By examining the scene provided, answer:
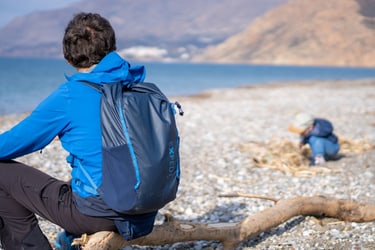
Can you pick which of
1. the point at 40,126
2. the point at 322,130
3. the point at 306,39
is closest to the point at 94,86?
the point at 40,126

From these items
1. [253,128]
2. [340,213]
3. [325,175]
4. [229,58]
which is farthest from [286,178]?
[229,58]

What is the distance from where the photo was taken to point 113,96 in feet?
9.29

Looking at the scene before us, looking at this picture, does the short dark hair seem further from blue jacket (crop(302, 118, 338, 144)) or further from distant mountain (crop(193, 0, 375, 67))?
distant mountain (crop(193, 0, 375, 67))

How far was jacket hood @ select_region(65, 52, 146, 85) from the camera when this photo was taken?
2.92 m

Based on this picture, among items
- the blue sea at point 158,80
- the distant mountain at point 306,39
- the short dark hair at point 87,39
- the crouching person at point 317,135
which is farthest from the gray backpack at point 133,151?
the distant mountain at point 306,39

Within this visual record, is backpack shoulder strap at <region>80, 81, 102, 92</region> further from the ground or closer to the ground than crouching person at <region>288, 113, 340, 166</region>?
further from the ground

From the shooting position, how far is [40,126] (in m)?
→ 2.83

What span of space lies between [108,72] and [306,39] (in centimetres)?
14819

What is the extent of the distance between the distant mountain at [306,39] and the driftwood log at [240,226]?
10509 centimetres

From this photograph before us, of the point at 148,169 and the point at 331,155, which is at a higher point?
the point at 148,169

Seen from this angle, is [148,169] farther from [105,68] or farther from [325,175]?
[325,175]

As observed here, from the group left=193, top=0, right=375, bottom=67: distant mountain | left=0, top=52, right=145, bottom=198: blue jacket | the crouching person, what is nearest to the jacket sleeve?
left=0, top=52, right=145, bottom=198: blue jacket

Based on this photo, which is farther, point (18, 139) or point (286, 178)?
point (286, 178)

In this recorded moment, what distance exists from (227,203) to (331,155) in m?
2.97
